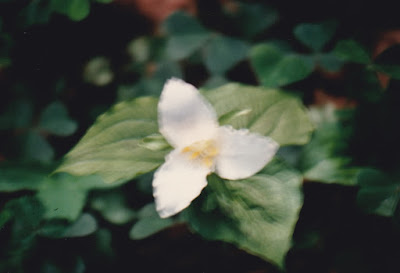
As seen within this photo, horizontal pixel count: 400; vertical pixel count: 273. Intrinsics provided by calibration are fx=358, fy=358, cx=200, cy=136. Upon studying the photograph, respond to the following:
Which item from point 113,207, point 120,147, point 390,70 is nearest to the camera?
point 120,147

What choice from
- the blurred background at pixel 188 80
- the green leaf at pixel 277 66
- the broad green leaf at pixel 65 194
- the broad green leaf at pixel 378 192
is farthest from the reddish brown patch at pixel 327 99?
the broad green leaf at pixel 65 194

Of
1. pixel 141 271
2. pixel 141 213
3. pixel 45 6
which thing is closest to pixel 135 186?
pixel 141 213

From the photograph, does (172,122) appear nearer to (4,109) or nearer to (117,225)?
(117,225)

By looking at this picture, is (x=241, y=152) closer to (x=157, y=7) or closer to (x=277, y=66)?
(x=277, y=66)

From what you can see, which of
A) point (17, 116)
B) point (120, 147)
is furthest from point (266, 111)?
point (17, 116)

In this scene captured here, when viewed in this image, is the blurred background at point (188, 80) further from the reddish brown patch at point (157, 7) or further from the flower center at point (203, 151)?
the flower center at point (203, 151)

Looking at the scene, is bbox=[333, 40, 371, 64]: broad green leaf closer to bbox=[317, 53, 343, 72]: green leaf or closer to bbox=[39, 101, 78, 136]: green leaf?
bbox=[317, 53, 343, 72]: green leaf
